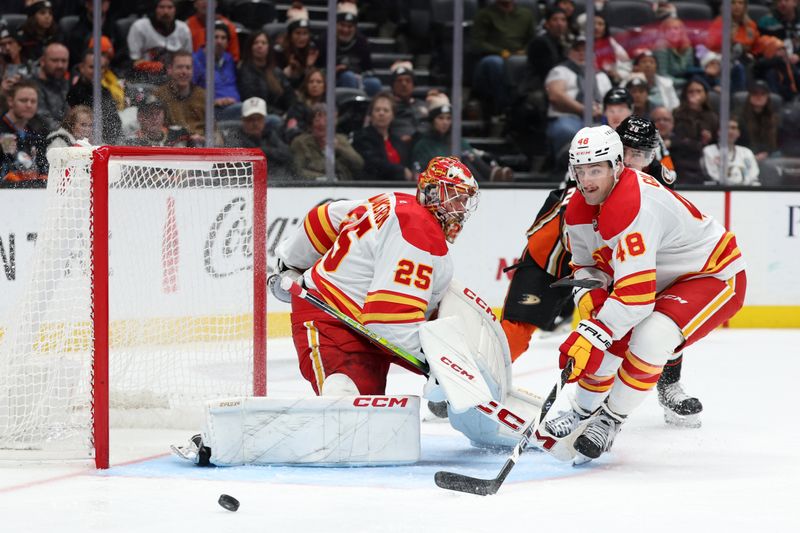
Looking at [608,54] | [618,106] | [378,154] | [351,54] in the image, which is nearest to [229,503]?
[618,106]

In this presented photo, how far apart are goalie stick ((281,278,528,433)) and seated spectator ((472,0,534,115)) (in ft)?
12.1

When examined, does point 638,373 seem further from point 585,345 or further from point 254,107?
point 254,107

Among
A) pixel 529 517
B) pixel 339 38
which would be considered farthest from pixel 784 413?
pixel 339 38

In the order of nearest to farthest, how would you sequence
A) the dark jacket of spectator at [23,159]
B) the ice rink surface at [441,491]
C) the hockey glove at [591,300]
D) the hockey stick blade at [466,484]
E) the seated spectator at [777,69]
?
the ice rink surface at [441,491], the hockey stick blade at [466,484], the hockey glove at [591,300], the dark jacket of spectator at [23,159], the seated spectator at [777,69]

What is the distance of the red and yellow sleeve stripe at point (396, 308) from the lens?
11.0ft

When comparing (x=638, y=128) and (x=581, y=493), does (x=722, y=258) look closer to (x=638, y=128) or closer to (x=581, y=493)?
(x=638, y=128)

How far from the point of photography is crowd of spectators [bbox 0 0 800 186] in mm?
6000

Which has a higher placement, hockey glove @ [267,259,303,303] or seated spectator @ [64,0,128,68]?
seated spectator @ [64,0,128,68]

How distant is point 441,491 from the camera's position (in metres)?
3.12

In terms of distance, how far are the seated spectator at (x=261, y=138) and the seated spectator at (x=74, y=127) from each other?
759 mm

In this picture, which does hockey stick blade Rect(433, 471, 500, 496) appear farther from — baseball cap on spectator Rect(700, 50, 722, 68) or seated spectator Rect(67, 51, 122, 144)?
baseball cap on spectator Rect(700, 50, 722, 68)

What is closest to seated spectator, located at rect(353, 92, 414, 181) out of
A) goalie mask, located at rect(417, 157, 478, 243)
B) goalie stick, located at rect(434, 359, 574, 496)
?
goalie mask, located at rect(417, 157, 478, 243)

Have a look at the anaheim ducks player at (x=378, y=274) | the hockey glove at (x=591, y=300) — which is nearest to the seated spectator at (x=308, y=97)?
the anaheim ducks player at (x=378, y=274)

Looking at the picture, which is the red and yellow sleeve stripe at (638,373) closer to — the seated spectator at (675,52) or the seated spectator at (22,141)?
the seated spectator at (22,141)
